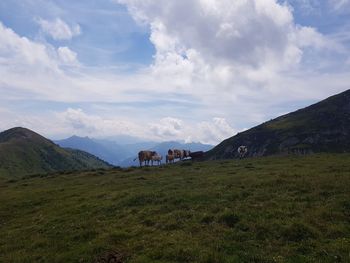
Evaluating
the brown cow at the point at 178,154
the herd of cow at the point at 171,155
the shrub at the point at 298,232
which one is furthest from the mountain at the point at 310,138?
the shrub at the point at 298,232

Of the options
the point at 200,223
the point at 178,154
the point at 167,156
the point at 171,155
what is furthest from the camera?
the point at 178,154

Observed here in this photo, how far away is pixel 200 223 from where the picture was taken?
22359 millimetres

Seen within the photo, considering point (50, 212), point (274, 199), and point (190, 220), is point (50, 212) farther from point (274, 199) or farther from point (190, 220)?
point (274, 199)

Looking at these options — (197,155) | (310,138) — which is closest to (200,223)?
(197,155)

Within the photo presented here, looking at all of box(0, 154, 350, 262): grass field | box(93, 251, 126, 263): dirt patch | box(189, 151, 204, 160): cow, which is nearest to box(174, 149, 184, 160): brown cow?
box(189, 151, 204, 160): cow

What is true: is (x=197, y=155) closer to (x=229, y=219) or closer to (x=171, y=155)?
(x=171, y=155)

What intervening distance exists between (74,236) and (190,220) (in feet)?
22.3

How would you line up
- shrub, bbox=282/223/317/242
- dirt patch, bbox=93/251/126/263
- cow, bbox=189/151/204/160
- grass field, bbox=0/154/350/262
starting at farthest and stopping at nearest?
cow, bbox=189/151/204/160 → shrub, bbox=282/223/317/242 → dirt patch, bbox=93/251/126/263 → grass field, bbox=0/154/350/262

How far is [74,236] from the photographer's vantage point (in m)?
23.8

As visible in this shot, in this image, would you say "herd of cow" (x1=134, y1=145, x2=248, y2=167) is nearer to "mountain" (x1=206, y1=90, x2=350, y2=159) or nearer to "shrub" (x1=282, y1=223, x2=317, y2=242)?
Result: "shrub" (x1=282, y1=223, x2=317, y2=242)

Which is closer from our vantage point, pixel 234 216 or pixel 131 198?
pixel 234 216

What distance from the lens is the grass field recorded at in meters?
18.1

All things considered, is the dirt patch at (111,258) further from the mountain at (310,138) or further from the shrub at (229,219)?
the mountain at (310,138)

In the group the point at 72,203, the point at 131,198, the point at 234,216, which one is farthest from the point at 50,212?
the point at 234,216
